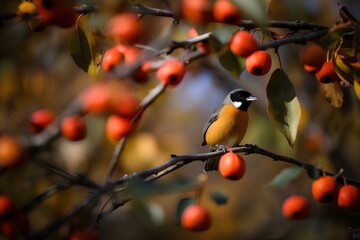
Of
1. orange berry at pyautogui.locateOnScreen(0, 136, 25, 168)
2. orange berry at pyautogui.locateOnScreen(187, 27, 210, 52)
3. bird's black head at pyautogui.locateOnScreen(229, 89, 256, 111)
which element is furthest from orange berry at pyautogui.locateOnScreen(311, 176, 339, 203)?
bird's black head at pyautogui.locateOnScreen(229, 89, 256, 111)

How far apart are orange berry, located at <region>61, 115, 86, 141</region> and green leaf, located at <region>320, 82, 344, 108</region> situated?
1150 millimetres

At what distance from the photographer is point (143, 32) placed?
1949 mm

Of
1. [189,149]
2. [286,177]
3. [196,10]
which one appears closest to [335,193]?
[286,177]

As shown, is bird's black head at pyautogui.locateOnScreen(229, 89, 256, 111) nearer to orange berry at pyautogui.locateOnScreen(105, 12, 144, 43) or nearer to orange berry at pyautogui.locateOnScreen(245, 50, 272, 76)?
orange berry at pyautogui.locateOnScreen(245, 50, 272, 76)

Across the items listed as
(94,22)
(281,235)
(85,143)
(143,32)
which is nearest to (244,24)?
(143,32)

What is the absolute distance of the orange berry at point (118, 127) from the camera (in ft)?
6.46

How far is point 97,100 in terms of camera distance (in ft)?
5.58

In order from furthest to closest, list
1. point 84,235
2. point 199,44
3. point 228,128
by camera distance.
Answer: point 228,128 → point 199,44 → point 84,235

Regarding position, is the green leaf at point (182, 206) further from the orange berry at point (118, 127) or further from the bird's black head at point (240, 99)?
the bird's black head at point (240, 99)

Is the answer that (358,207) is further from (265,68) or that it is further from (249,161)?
(249,161)

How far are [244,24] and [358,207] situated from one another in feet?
3.20

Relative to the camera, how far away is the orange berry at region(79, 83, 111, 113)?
1.70 meters

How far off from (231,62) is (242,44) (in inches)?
8.0

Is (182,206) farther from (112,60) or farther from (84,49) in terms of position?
(84,49)
